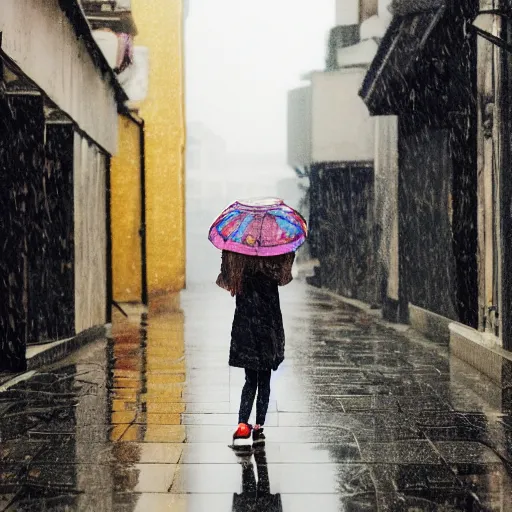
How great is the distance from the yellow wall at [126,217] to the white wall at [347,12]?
9.13 m

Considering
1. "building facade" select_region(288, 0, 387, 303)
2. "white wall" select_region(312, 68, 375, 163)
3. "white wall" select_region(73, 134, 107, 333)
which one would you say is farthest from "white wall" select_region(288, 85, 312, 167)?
"white wall" select_region(73, 134, 107, 333)

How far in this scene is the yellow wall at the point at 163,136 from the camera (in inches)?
1033

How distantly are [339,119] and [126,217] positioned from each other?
8.88 meters

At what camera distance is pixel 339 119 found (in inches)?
1026

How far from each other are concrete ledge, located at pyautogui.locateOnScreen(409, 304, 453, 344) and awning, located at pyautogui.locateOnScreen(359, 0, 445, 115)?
163 inches

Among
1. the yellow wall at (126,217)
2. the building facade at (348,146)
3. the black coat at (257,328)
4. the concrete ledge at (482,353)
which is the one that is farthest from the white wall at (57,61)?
the building facade at (348,146)

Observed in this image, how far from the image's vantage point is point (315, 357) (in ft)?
36.8

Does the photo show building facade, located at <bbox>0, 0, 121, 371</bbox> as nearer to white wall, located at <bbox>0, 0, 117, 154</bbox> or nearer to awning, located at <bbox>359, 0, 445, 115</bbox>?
white wall, located at <bbox>0, 0, 117, 154</bbox>

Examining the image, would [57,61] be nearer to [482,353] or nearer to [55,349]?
[55,349]

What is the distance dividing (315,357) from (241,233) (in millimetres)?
5358

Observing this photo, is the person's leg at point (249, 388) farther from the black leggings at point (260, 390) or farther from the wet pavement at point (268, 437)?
the wet pavement at point (268, 437)

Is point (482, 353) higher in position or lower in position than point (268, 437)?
higher

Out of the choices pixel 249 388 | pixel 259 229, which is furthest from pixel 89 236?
pixel 259 229

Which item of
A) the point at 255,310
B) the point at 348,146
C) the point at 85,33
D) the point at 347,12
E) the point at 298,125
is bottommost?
the point at 255,310
